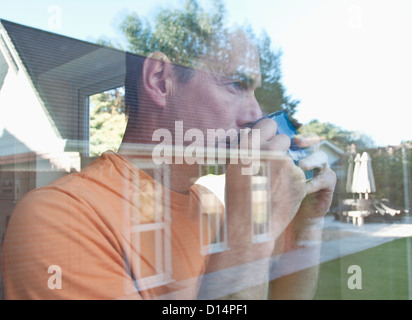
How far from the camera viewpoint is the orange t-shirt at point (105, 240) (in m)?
0.98

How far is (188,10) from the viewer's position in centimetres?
132

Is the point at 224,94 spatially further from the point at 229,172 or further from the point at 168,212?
the point at 168,212

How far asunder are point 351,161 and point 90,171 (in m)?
0.91

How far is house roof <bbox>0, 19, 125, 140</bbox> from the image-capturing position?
156 centimetres

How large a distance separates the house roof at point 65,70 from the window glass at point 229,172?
0.36ft

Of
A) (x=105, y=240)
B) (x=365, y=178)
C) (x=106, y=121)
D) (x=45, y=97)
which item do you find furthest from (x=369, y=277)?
(x=45, y=97)

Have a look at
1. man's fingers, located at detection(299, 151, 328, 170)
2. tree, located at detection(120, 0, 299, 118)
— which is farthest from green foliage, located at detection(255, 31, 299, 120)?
man's fingers, located at detection(299, 151, 328, 170)

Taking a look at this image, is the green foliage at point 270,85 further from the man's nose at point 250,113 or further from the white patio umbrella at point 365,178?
the white patio umbrella at point 365,178

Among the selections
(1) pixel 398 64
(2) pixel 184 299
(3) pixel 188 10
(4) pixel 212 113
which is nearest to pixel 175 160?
(4) pixel 212 113

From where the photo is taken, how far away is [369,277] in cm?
121

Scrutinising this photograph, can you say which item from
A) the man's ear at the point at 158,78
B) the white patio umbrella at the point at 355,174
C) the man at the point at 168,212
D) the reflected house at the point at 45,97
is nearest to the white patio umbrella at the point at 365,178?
the white patio umbrella at the point at 355,174

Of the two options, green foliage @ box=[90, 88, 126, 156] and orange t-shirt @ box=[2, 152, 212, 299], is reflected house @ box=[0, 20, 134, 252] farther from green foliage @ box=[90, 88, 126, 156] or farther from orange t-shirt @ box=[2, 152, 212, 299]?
orange t-shirt @ box=[2, 152, 212, 299]

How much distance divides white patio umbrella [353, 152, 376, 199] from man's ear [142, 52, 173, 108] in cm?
73

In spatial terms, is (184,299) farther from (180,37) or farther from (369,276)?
(180,37)
